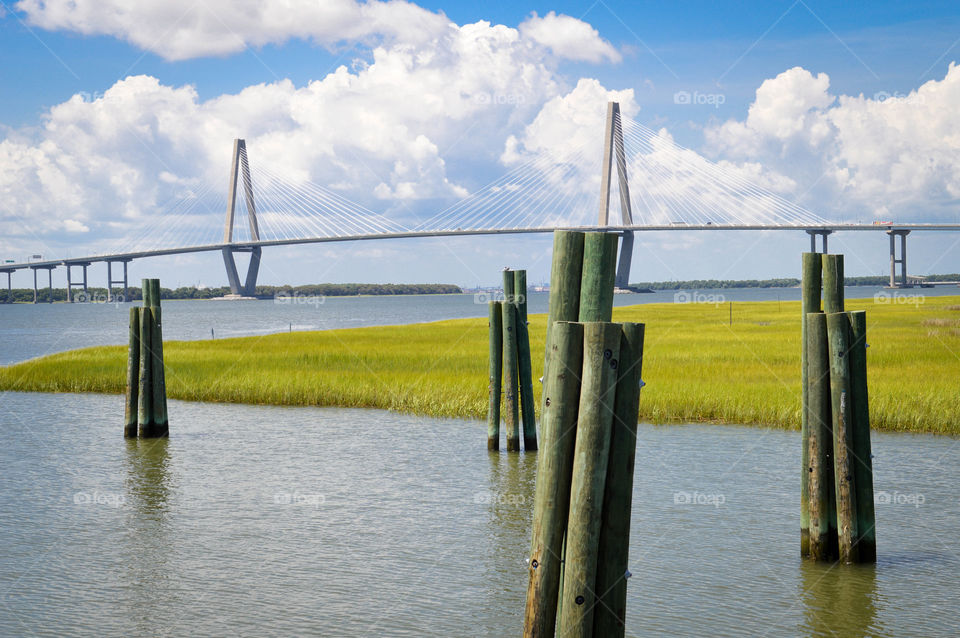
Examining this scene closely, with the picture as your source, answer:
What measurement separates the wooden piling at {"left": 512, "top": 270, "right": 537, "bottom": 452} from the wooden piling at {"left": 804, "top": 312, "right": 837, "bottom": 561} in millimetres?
5166

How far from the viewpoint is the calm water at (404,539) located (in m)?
6.94

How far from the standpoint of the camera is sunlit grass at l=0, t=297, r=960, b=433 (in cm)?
1576

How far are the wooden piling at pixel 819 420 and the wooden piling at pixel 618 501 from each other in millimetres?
3281

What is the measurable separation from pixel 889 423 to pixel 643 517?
6.59m

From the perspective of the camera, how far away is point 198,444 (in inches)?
572

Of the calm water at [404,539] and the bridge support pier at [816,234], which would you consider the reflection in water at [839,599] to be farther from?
the bridge support pier at [816,234]

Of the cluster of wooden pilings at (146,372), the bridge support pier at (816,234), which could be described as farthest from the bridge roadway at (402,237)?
the cluster of wooden pilings at (146,372)

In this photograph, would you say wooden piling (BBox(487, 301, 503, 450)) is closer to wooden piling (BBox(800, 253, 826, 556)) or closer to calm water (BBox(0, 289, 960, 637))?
calm water (BBox(0, 289, 960, 637))

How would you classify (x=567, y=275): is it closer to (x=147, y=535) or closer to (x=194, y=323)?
(x=147, y=535)

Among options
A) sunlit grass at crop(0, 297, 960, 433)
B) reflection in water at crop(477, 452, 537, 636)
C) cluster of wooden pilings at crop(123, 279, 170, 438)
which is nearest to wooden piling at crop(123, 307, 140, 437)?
cluster of wooden pilings at crop(123, 279, 170, 438)

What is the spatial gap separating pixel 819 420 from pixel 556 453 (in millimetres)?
3480

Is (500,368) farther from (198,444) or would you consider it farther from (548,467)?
(548,467)

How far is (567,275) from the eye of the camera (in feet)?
16.8

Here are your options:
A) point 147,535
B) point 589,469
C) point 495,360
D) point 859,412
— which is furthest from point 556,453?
point 495,360
